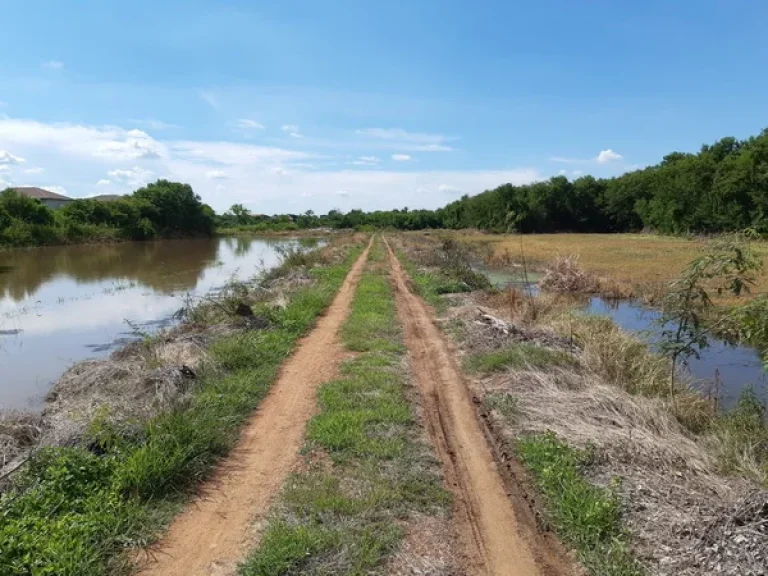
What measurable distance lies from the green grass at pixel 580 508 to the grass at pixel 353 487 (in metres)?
1.00

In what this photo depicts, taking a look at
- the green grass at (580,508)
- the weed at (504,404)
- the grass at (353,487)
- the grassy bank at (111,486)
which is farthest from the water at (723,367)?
the grassy bank at (111,486)

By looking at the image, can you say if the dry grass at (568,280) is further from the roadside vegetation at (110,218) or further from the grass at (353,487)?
the roadside vegetation at (110,218)

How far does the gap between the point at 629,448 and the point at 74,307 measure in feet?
64.9

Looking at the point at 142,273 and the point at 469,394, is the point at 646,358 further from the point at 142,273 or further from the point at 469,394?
the point at 142,273

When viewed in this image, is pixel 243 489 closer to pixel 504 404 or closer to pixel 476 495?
pixel 476 495

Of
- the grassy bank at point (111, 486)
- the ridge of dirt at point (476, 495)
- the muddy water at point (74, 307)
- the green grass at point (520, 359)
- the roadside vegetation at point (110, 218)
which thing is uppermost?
the roadside vegetation at point (110, 218)

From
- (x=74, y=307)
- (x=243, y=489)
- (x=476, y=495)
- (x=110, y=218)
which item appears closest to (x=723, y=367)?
Answer: (x=476, y=495)

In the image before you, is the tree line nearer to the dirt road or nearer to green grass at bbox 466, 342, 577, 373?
green grass at bbox 466, 342, 577, 373

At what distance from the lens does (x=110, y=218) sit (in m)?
65.2

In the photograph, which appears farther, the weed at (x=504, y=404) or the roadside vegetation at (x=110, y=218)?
the roadside vegetation at (x=110, y=218)

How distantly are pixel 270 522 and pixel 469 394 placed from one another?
4.17 metres

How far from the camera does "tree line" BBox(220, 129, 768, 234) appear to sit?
52406 mm

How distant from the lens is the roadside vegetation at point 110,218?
5219 cm

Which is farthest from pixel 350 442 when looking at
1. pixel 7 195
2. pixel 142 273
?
pixel 7 195
